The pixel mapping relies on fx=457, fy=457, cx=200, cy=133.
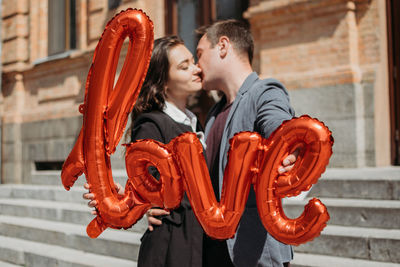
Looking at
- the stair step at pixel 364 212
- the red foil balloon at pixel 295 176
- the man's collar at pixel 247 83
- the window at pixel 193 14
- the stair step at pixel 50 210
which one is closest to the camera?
the red foil balloon at pixel 295 176

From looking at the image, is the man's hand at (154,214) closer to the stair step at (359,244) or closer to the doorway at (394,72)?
the stair step at (359,244)

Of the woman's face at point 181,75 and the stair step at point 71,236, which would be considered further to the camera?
the stair step at point 71,236

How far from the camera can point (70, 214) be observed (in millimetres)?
5406

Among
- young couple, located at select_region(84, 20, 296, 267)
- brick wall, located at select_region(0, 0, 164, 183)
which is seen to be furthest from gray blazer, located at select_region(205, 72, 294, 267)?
brick wall, located at select_region(0, 0, 164, 183)

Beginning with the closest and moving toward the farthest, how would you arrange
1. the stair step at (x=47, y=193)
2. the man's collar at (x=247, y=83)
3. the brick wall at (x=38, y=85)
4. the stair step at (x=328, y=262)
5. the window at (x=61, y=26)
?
the man's collar at (x=247, y=83) < the stair step at (x=328, y=262) < the stair step at (x=47, y=193) < the brick wall at (x=38, y=85) < the window at (x=61, y=26)

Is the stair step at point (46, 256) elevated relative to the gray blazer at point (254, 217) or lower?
lower

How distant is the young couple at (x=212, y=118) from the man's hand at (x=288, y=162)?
254mm

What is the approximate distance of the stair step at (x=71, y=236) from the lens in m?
4.29

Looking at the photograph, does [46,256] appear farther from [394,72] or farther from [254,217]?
[394,72]

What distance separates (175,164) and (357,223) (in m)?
2.58

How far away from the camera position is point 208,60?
190cm

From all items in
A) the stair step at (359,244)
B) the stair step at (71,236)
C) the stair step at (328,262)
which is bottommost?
the stair step at (71,236)

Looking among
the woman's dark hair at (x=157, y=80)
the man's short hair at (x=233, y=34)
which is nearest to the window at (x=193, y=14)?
the woman's dark hair at (x=157, y=80)

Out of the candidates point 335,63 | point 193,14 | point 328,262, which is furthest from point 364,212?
point 193,14
